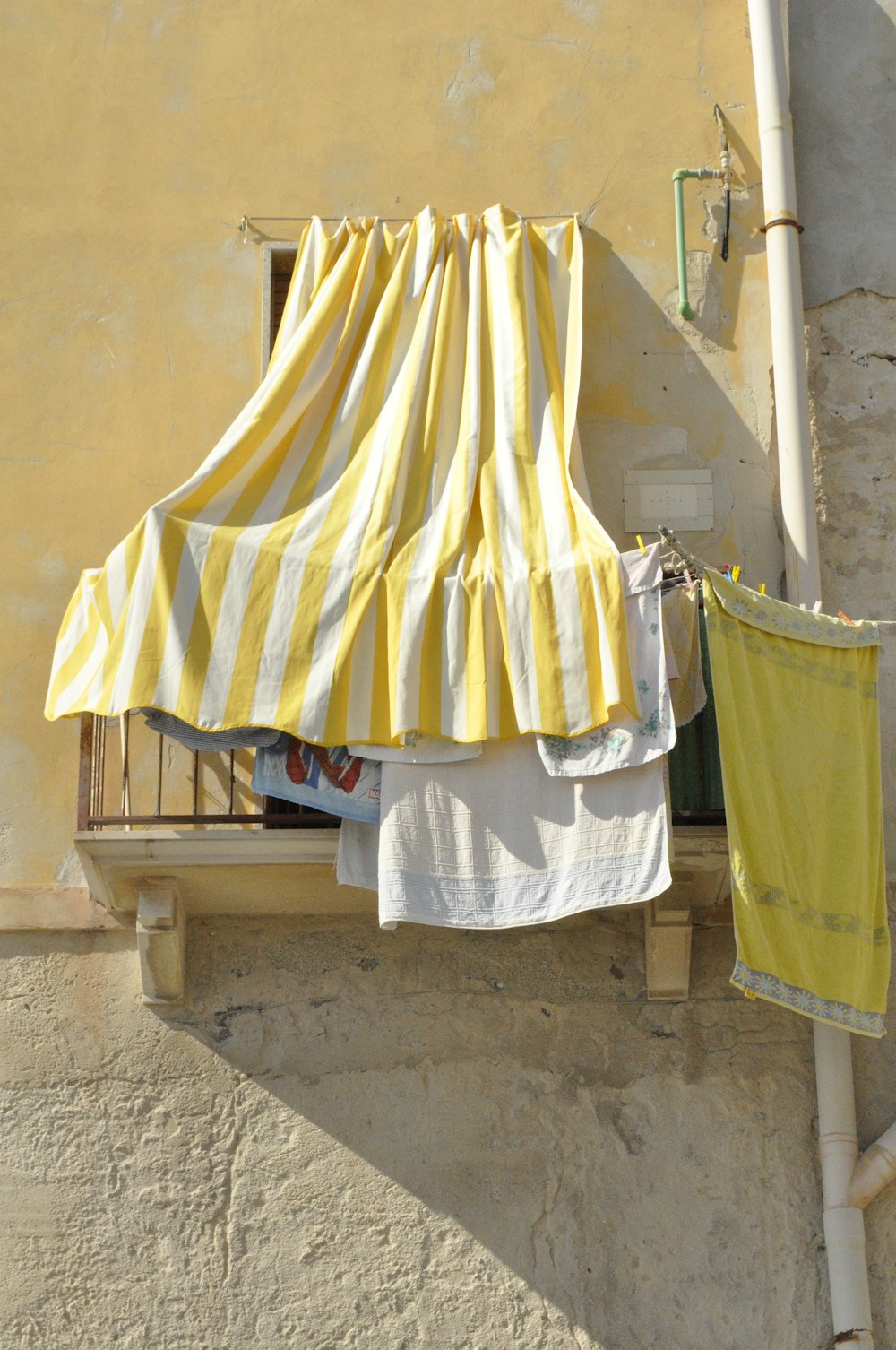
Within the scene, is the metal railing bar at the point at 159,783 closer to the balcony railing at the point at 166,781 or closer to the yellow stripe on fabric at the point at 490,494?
the balcony railing at the point at 166,781

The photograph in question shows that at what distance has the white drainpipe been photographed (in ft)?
20.1

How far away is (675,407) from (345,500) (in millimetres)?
1499

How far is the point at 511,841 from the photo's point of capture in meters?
6.05

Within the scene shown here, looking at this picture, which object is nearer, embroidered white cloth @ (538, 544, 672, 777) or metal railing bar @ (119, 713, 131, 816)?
embroidered white cloth @ (538, 544, 672, 777)

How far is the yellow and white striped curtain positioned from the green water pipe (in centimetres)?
47

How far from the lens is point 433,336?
707 centimetres

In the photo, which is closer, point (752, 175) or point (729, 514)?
point (729, 514)

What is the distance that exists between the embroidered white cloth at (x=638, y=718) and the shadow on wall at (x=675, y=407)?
101 centimetres

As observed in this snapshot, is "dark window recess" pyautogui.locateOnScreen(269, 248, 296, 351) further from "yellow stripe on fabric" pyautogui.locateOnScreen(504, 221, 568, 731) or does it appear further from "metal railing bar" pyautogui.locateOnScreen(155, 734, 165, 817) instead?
"metal railing bar" pyautogui.locateOnScreen(155, 734, 165, 817)

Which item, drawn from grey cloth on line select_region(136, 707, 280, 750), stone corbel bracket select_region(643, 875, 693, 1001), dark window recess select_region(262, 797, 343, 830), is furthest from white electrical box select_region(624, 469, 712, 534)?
grey cloth on line select_region(136, 707, 280, 750)

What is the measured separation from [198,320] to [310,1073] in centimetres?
299

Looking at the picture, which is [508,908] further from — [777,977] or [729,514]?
[729,514]

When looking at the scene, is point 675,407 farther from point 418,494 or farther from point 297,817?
point 297,817

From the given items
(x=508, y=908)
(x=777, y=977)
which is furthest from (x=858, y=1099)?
(x=508, y=908)
